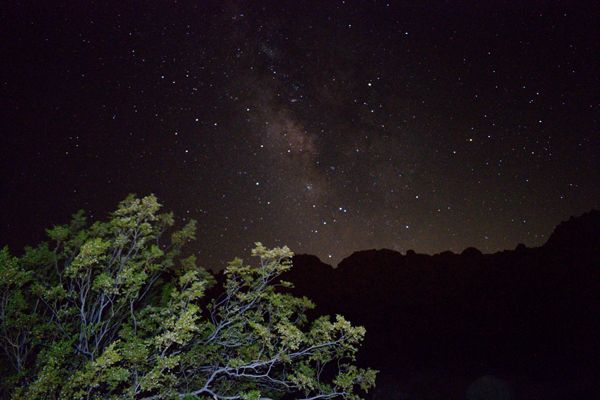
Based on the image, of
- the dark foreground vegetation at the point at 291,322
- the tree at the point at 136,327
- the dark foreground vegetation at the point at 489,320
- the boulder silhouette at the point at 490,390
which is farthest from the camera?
the dark foreground vegetation at the point at 489,320

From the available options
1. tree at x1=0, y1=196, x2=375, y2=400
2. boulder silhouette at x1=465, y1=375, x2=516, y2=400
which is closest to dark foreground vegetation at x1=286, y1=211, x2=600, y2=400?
boulder silhouette at x1=465, y1=375, x2=516, y2=400

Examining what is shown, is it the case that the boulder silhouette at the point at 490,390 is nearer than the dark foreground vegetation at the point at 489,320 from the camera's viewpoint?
Yes

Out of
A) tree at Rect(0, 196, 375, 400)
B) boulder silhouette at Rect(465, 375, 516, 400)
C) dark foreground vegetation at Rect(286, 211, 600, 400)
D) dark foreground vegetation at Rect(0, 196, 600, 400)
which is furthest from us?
dark foreground vegetation at Rect(286, 211, 600, 400)

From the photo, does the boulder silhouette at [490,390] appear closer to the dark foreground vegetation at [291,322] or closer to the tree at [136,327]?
the dark foreground vegetation at [291,322]

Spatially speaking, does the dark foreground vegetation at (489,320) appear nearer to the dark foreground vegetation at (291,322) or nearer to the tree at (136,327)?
the dark foreground vegetation at (291,322)

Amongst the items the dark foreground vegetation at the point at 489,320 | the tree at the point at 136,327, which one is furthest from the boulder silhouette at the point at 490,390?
the tree at the point at 136,327

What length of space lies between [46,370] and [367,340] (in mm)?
42469

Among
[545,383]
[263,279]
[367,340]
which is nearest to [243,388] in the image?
[263,279]

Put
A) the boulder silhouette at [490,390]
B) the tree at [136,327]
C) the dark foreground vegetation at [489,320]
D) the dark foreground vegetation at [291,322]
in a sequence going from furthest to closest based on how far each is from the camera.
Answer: the dark foreground vegetation at [489,320] < the boulder silhouette at [490,390] < the dark foreground vegetation at [291,322] < the tree at [136,327]

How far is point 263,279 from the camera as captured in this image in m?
8.27

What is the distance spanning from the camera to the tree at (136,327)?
6027 mm

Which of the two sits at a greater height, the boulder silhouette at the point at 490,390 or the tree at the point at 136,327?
the tree at the point at 136,327

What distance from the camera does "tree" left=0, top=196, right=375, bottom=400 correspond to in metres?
6.03

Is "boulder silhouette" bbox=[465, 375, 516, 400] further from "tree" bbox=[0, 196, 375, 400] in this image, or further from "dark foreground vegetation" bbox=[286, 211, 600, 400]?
"tree" bbox=[0, 196, 375, 400]
